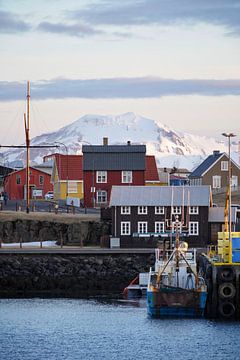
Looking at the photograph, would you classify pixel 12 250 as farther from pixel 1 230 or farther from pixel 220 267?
pixel 220 267

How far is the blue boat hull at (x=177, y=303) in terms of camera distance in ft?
202

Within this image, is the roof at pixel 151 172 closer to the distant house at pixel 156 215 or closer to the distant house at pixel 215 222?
the distant house at pixel 156 215

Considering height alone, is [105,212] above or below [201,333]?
above

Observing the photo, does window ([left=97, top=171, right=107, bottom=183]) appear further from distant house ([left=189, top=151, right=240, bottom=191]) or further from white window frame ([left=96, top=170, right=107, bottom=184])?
distant house ([left=189, top=151, right=240, bottom=191])

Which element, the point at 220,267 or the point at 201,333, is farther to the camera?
the point at 220,267

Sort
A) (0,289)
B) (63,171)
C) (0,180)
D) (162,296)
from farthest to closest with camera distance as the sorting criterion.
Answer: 1. (0,180)
2. (63,171)
3. (0,289)
4. (162,296)

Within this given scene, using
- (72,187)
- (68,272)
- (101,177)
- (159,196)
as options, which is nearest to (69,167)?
(72,187)

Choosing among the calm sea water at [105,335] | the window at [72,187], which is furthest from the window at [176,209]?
the window at [72,187]

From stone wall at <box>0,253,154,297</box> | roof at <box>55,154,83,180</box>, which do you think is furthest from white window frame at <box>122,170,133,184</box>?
stone wall at <box>0,253,154,297</box>

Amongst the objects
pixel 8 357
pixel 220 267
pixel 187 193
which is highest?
pixel 187 193

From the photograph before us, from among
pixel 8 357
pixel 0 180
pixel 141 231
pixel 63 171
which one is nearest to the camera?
pixel 8 357

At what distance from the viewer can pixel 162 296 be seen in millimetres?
61750

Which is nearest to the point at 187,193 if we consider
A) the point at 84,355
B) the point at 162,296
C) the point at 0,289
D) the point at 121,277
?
the point at 121,277

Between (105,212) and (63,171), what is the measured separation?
35627 millimetres
